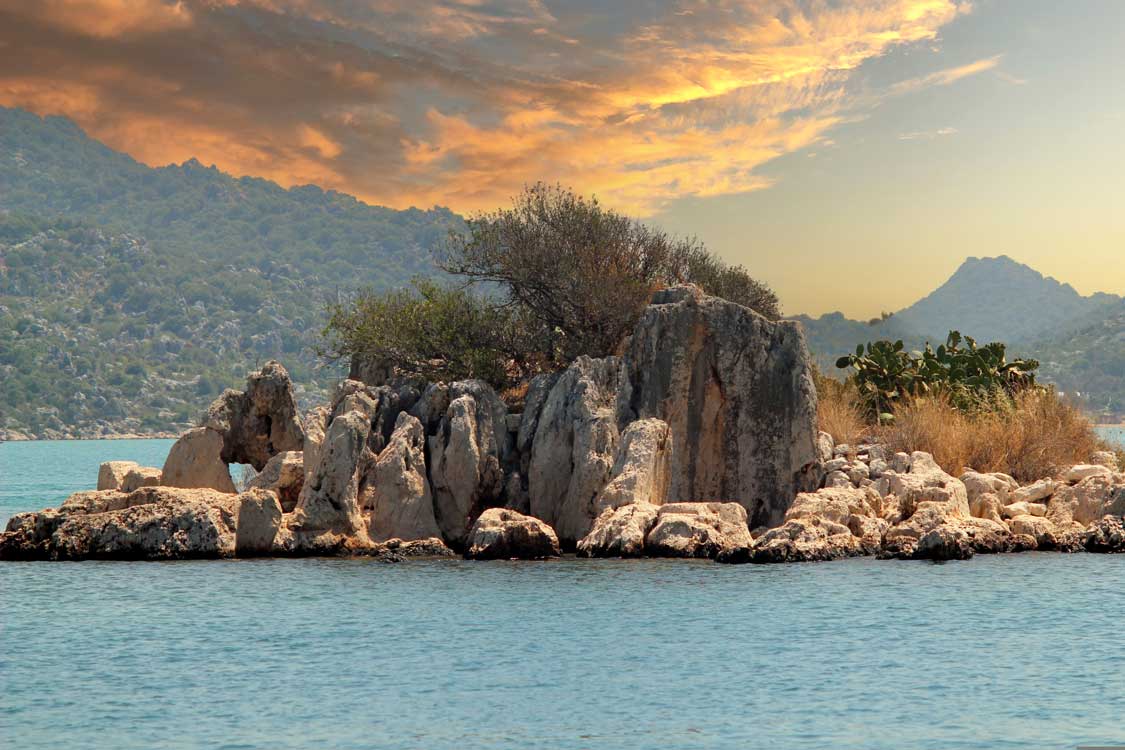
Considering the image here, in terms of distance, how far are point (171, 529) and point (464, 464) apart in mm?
7394

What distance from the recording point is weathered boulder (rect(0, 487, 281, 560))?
30531 mm

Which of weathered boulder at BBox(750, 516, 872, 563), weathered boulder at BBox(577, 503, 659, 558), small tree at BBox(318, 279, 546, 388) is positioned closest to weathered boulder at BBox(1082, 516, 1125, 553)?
weathered boulder at BBox(750, 516, 872, 563)

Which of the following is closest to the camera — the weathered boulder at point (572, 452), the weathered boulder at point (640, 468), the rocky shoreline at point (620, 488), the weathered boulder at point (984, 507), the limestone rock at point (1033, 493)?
the rocky shoreline at point (620, 488)

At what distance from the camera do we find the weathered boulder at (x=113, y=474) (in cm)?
3678

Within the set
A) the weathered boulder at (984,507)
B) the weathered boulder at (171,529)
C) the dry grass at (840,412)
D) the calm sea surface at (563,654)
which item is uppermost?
the dry grass at (840,412)

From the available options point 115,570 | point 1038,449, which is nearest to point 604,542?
point 115,570

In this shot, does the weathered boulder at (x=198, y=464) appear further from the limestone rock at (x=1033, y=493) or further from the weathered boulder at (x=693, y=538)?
the limestone rock at (x=1033, y=493)

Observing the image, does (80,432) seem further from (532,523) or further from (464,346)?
(532,523)

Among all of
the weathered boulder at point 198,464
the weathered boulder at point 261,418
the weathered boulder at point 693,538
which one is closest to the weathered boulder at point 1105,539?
the weathered boulder at point 693,538

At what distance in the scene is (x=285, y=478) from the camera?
34.5 m

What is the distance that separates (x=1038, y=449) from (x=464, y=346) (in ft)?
59.7

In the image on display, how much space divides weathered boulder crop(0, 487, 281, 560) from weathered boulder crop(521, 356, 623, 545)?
686 cm

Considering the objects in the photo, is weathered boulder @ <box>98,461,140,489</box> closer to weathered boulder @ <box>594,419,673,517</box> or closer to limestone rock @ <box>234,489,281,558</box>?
limestone rock @ <box>234,489,281,558</box>

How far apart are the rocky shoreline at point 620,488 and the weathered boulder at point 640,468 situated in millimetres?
56
